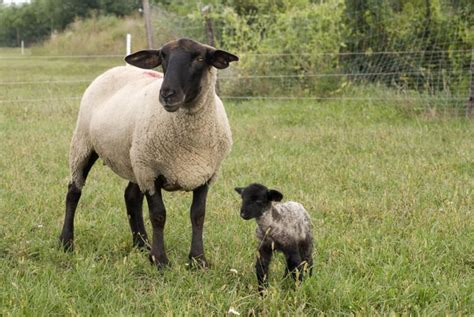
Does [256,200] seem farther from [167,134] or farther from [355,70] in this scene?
[355,70]

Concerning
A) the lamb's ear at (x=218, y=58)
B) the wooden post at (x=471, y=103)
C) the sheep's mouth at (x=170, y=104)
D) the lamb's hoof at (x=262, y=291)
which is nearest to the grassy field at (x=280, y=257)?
the lamb's hoof at (x=262, y=291)

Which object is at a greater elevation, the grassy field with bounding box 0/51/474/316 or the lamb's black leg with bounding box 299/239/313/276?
the lamb's black leg with bounding box 299/239/313/276

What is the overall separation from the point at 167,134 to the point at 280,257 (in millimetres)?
1105

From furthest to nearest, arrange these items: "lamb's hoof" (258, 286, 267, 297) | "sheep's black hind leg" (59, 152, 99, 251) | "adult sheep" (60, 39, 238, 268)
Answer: "sheep's black hind leg" (59, 152, 99, 251), "adult sheep" (60, 39, 238, 268), "lamb's hoof" (258, 286, 267, 297)

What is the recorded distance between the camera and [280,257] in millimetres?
3898

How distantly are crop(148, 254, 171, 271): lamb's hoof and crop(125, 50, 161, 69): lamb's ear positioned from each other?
1.28m

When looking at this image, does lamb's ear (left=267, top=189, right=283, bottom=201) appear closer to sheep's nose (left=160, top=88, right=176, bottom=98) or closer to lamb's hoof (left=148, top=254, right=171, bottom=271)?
sheep's nose (left=160, top=88, right=176, bottom=98)

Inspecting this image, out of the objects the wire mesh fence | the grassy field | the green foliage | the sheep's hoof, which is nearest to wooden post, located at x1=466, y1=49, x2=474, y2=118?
the wire mesh fence

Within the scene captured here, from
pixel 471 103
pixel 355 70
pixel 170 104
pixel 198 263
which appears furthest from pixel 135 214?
pixel 355 70

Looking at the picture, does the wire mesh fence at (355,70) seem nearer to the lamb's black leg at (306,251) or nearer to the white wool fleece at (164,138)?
the white wool fleece at (164,138)

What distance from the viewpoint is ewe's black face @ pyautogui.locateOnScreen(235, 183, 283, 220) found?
3.25 m

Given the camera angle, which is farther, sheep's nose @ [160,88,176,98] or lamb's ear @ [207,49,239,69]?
lamb's ear @ [207,49,239,69]

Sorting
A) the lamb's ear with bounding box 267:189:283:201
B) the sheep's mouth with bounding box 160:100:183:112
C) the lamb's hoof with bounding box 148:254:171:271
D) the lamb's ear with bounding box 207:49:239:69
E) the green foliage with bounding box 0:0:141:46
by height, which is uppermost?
the lamb's ear with bounding box 207:49:239:69

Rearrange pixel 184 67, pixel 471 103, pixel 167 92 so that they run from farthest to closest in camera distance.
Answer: pixel 471 103 → pixel 184 67 → pixel 167 92
